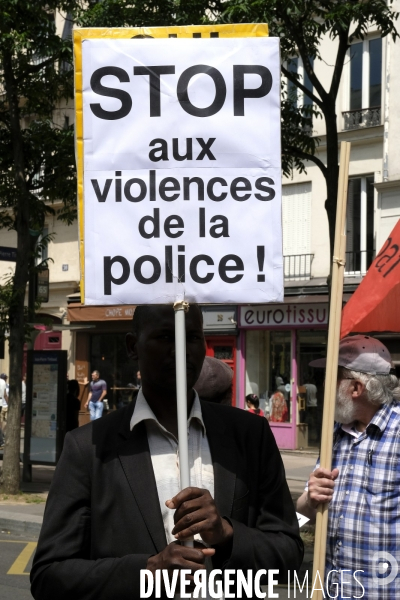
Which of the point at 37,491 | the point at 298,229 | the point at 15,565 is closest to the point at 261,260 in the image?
the point at 15,565

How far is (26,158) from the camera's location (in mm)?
14484

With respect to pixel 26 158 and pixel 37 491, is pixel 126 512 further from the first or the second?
pixel 26 158

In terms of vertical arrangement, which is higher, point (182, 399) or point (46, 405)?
point (182, 399)

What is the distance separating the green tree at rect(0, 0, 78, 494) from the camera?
1342 centimetres

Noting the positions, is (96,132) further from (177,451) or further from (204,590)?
(204,590)

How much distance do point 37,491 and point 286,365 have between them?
10123 millimetres

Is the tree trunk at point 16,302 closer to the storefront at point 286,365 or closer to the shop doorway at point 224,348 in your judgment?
the storefront at point 286,365

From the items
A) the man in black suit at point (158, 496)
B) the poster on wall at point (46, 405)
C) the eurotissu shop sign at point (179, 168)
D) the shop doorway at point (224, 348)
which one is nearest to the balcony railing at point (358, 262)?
the shop doorway at point (224, 348)

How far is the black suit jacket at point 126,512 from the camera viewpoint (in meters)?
A: 2.38

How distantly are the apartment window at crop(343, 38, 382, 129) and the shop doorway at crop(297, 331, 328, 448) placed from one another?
5.17m

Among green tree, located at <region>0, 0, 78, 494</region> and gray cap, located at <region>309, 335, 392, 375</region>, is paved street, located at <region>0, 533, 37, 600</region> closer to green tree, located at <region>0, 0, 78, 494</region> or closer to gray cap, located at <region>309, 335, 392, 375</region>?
green tree, located at <region>0, 0, 78, 494</region>

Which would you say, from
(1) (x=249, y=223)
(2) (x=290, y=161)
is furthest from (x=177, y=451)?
(2) (x=290, y=161)

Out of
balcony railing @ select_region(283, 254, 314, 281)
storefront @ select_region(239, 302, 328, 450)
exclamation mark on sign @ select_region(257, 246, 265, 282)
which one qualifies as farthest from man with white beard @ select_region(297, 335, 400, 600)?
balcony railing @ select_region(283, 254, 314, 281)

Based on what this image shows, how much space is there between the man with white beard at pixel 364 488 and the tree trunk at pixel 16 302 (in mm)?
10226
